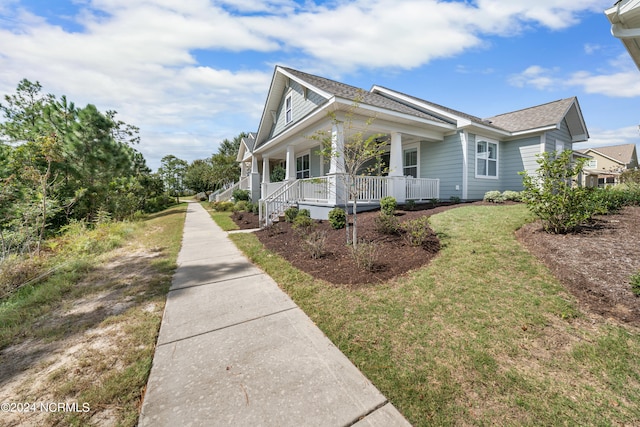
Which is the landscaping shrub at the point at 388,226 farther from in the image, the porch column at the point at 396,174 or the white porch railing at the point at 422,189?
the white porch railing at the point at 422,189

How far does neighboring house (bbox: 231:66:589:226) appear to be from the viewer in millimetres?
9195

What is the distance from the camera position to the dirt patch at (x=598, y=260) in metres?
3.01

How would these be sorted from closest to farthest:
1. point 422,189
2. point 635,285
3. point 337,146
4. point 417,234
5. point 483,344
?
point 483,344 < point 635,285 < point 417,234 < point 337,146 < point 422,189

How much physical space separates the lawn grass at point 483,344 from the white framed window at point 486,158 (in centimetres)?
846

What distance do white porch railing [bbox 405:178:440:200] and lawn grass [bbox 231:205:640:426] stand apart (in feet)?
19.9

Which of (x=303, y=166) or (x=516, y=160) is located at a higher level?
(x=303, y=166)

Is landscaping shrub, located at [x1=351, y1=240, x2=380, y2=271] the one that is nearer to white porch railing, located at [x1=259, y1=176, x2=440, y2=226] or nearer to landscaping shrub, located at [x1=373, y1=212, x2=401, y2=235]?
landscaping shrub, located at [x1=373, y1=212, x2=401, y2=235]

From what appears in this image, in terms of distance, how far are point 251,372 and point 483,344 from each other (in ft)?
7.76

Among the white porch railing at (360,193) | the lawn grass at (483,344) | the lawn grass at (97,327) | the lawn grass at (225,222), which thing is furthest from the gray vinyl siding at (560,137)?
the lawn grass at (97,327)

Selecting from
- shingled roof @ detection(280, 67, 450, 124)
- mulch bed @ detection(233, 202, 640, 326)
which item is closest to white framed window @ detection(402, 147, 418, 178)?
shingled roof @ detection(280, 67, 450, 124)

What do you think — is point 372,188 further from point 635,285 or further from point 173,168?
point 173,168

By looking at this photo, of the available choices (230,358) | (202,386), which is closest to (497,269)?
(230,358)

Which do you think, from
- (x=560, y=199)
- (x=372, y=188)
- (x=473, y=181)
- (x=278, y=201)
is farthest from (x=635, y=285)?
(x=278, y=201)

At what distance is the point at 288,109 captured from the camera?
13508 mm
